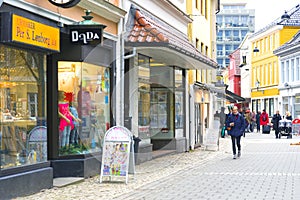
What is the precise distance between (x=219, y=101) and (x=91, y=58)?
2649 centimetres

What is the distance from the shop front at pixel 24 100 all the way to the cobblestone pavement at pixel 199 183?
51 cm

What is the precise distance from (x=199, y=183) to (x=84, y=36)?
3.71 meters

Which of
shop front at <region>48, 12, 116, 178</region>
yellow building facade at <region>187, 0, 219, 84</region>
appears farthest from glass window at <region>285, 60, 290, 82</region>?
shop front at <region>48, 12, 116, 178</region>

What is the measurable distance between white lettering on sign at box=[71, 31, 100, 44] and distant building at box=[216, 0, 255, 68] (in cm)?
11550

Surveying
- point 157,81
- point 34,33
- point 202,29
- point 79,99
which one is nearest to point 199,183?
point 79,99

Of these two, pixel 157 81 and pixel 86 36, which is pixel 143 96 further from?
pixel 86 36

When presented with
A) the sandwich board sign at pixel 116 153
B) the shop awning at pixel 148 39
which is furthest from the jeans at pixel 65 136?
the shop awning at pixel 148 39

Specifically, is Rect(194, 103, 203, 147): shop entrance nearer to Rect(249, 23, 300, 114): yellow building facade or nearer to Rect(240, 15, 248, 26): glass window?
Rect(249, 23, 300, 114): yellow building facade

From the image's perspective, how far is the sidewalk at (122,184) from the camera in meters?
11.0

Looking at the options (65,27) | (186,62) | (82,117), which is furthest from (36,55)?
(186,62)

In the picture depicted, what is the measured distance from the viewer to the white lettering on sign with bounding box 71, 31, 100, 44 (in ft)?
40.5

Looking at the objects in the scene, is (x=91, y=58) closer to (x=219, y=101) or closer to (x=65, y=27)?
(x=65, y=27)

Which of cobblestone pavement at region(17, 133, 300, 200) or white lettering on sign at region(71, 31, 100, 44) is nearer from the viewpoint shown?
cobblestone pavement at region(17, 133, 300, 200)

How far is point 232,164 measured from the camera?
17812 mm
